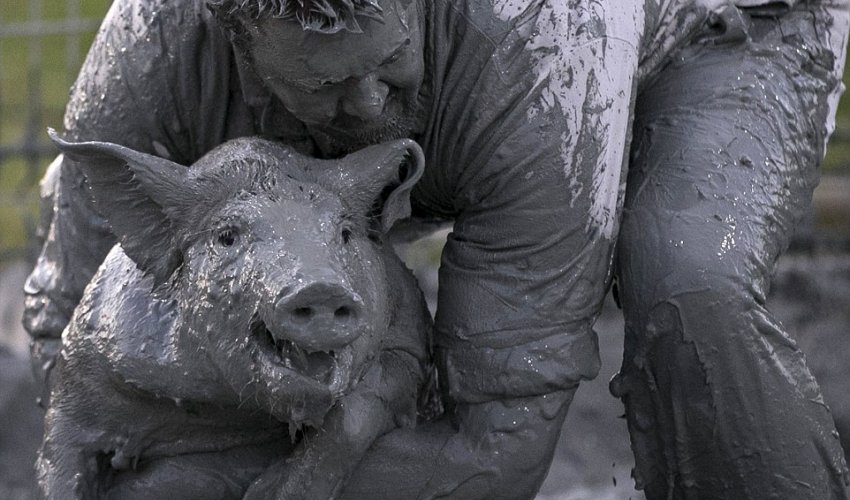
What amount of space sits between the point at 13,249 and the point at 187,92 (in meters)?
3.69

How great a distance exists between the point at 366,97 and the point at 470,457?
2.09 feet

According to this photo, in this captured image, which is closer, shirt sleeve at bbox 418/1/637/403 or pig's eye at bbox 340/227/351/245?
pig's eye at bbox 340/227/351/245

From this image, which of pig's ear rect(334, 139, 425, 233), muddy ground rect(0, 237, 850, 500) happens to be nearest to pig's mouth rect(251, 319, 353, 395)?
pig's ear rect(334, 139, 425, 233)

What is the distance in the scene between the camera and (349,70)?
2.63 m

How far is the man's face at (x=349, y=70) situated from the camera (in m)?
2.60

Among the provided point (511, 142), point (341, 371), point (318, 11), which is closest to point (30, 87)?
point (511, 142)

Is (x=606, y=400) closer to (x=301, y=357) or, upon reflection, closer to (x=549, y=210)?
(x=549, y=210)

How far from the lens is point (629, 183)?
120 inches

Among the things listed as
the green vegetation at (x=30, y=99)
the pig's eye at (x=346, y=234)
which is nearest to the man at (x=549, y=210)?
the pig's eye at (x=346, y=234)

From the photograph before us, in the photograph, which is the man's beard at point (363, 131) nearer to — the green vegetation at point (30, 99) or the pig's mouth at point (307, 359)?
the pig's mouth at point (307, 359)

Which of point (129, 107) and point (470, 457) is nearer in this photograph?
point (470, 457)

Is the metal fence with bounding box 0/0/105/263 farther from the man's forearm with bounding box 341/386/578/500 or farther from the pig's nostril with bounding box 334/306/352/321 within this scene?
the pig's nostril with bounding box 334/306/352/321

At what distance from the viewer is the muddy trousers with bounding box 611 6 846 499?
288 centimetres

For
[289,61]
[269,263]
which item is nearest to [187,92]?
[289,61]
